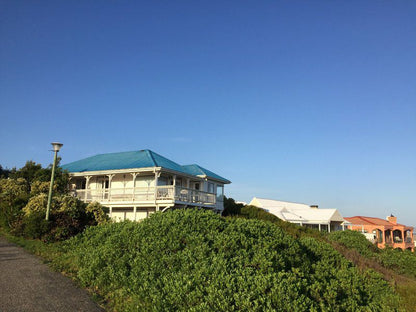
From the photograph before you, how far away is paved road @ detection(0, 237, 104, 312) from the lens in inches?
250

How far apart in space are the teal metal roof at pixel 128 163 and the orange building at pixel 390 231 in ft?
72.9

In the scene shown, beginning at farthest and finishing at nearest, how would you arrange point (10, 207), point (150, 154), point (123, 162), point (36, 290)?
point (150, 154)
point (123, 162)
point (10, 207)
point (36, 290)

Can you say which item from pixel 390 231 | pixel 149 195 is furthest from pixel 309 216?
pixel 149 195

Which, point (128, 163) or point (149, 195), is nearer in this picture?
point (149, 195)

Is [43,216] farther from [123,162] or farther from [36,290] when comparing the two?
[123,162]

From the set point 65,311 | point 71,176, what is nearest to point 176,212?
point 65,311

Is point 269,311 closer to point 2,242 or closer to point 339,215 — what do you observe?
point 2,242

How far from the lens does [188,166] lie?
28.9 meters

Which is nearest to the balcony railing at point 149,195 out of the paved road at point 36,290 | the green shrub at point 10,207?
the green shrub at point 10,207

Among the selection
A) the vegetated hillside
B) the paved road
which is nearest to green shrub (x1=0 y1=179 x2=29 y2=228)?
the paved road

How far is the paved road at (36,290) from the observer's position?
6.36m

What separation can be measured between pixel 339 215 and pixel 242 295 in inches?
1424

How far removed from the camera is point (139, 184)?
2359cm

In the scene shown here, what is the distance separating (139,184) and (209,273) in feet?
58.8
